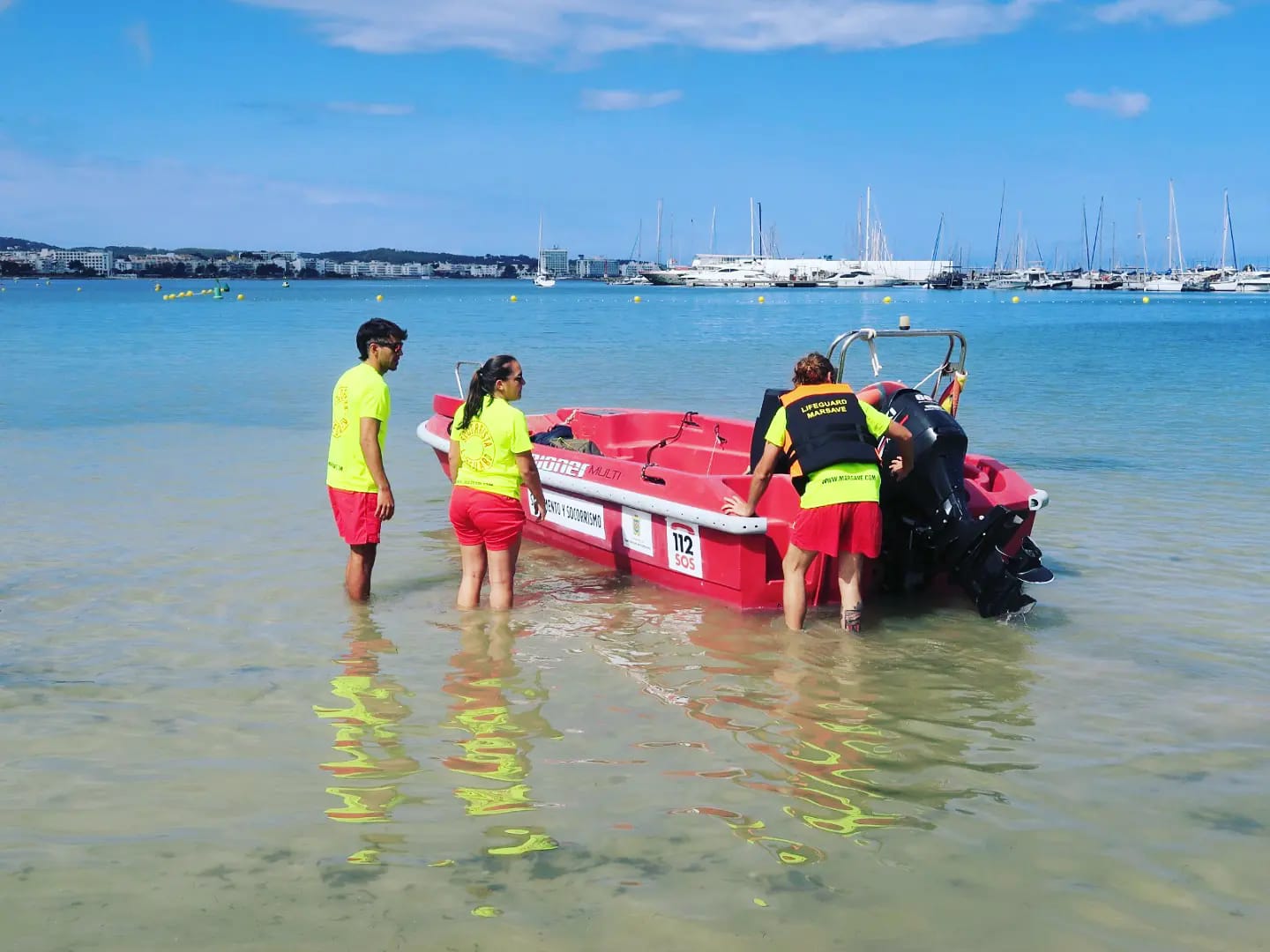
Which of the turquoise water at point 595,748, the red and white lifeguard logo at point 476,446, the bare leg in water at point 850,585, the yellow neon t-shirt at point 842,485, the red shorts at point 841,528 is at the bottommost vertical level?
the turquoise water at point 595,748

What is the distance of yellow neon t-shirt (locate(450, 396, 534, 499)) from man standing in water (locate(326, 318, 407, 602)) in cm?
46

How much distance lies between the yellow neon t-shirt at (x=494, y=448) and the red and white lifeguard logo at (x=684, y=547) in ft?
4.33

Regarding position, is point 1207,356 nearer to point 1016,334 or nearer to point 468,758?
point 1016,334

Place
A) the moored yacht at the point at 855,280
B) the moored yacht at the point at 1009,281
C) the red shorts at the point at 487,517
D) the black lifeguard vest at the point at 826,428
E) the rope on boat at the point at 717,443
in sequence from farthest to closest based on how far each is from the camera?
1. the moored yacht at the point at 1009,281
2. the moored yacht at the point at 855,280
3. the rope on boat at the point at 717,443
4. the red shorts at the point at 487,517
5. the black lifeguard vest at the point at 826,428

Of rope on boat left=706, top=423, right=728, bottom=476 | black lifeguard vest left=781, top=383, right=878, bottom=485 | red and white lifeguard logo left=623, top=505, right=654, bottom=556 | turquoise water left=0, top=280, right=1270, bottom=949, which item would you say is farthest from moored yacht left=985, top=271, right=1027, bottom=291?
black lifeguard vest left=781, top=383, right=878, bottom=485

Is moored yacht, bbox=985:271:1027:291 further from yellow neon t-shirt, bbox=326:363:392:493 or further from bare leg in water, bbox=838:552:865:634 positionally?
yellow neon t-shirt, bbox=326:363:392:493

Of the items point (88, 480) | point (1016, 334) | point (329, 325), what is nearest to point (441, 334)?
point (329, 325)

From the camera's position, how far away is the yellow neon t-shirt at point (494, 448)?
644cm

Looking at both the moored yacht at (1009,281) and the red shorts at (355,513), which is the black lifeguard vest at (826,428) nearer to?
the red shorts at (355,513)

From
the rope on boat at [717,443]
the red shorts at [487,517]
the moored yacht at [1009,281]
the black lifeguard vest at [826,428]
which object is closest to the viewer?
the black lifeguard vest at [826,428]

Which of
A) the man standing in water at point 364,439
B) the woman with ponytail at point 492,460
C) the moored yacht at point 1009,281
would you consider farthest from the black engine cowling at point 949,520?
the moored yacht at point 1009,281

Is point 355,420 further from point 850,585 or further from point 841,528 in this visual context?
point 850,585

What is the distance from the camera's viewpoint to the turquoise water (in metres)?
3.72

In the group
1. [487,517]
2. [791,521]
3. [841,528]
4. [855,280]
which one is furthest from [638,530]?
[855,280]
